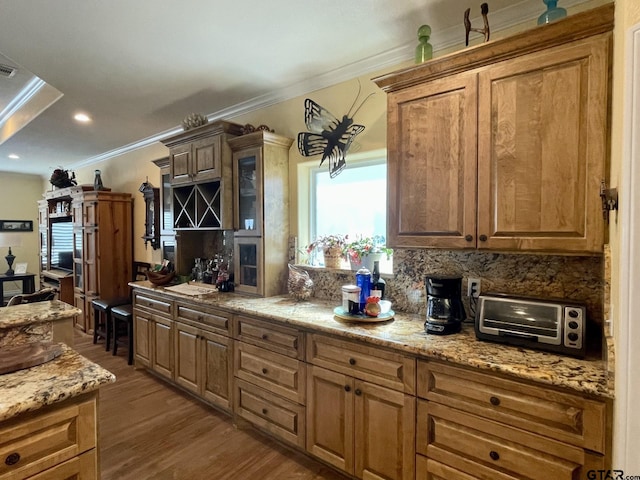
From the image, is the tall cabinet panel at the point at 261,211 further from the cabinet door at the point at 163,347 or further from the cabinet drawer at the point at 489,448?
the cabinet drawer at the point at 489,448

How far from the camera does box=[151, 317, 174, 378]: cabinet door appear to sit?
306 centimetres

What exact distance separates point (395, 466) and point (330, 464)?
1.47 feet

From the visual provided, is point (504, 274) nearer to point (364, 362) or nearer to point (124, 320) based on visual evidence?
point (364, 362)

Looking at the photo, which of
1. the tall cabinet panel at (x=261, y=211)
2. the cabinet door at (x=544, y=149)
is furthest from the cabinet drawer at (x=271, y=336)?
the cabinet door at (x=544, y=149)

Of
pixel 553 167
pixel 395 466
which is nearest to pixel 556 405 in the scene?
pixel 395 466

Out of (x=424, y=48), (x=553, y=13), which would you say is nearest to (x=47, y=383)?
Result: (x=424, y=48)

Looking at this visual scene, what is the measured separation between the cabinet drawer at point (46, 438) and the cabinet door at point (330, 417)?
113 cm

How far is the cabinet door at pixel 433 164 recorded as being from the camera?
5.57ft

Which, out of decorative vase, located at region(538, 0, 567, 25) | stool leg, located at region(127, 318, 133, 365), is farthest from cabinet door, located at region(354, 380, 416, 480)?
stool leg, located at region(127, 318, 133, 365)

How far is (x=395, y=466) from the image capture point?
171 cm

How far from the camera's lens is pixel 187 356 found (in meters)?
2.88

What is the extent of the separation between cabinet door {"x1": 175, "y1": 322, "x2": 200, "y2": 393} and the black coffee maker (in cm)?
190

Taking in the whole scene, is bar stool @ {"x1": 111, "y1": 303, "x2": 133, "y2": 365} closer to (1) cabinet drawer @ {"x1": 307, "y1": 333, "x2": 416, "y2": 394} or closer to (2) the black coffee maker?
(1) cabinet drawer @ {"x1": 307, "y1": 333, "x2": 416, "y2": 394}

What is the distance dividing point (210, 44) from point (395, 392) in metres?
2.38
